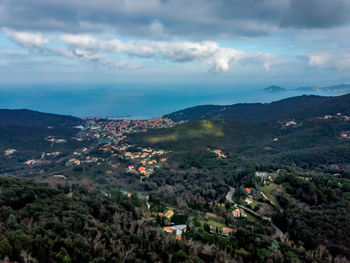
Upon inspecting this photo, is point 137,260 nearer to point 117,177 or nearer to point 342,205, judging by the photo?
point 342,205

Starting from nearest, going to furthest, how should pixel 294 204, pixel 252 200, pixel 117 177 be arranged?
pixel 294 204 → pixel 252 200 → pixel 117 177

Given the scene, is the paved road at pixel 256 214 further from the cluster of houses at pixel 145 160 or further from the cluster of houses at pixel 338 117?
the cluster of houses at pixel 338 117

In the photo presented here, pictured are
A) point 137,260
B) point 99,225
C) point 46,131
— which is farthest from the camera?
point 46,131

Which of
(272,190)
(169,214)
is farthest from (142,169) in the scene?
(272,190)

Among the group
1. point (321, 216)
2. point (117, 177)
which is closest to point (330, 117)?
point (321, 216)

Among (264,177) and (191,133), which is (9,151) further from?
(264,177)

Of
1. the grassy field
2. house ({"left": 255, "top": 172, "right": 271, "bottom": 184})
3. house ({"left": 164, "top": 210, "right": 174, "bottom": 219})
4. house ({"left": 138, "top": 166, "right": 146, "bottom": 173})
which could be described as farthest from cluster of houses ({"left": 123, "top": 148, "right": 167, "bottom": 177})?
the grassy field
